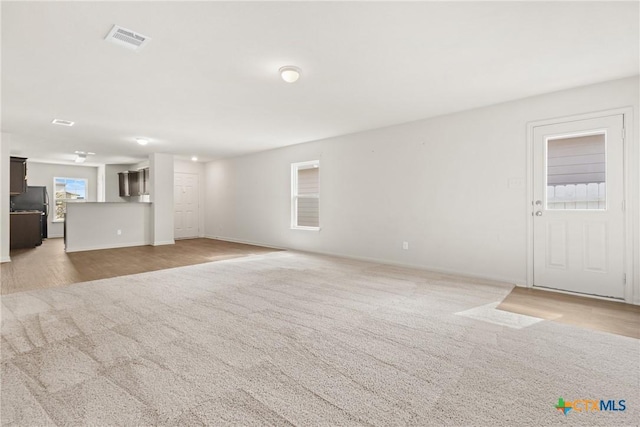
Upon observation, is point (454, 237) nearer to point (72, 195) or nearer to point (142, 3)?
point (142, 3)

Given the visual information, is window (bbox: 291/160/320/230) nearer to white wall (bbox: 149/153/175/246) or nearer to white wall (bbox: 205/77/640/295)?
white wall (bbox: 205/77/640/295)

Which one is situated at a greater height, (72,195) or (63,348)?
(72,195)

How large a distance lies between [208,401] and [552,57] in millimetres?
3993

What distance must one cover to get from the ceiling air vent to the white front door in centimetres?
454

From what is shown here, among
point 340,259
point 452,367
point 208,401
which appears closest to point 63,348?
point 208,401

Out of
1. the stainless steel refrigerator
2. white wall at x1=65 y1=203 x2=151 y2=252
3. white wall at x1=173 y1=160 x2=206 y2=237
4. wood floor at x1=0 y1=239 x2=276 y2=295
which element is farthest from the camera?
white wall at x1=173 y1=160 x2=206 y2=237

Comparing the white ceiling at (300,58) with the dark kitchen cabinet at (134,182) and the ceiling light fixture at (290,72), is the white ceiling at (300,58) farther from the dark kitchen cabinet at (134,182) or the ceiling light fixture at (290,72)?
the dark kitchen cabinet at (134,182)

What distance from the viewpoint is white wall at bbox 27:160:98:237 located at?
31.0 ft

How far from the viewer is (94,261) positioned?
5629 mm

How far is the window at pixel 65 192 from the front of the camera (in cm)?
984

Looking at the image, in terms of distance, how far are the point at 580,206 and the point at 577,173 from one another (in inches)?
15.8

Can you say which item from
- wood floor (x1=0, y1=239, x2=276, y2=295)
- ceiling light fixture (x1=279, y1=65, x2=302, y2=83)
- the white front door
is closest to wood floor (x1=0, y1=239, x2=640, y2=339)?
wood floor (x1=0, y1=239, x2=276, y2=295)

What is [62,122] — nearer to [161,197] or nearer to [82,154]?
[161,197]

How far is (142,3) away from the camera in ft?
6.88
